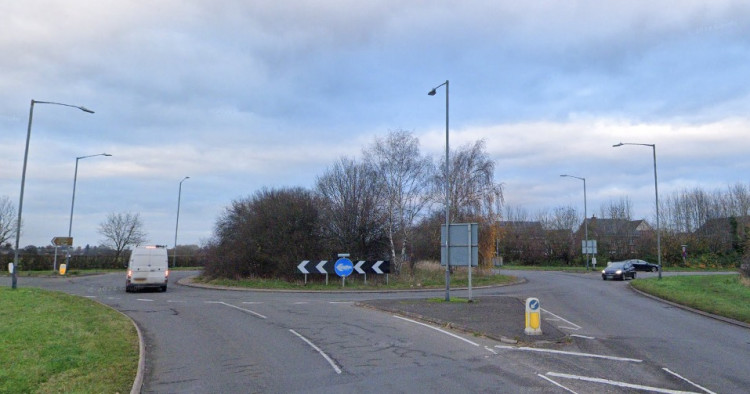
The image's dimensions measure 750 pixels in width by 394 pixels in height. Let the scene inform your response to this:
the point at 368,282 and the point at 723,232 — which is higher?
the point at 723,232

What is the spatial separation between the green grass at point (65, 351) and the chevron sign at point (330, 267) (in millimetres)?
15647

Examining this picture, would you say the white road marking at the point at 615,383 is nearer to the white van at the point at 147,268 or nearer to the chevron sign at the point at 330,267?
the white van at the point at 147,268

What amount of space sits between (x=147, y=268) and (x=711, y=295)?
1059 inches

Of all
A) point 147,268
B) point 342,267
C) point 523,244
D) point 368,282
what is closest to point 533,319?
point 342,267

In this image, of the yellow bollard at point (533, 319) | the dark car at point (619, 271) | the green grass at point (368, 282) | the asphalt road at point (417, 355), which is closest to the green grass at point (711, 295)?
the asphalt road at point (417, 355)

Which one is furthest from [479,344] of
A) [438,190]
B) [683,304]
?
[438,190]

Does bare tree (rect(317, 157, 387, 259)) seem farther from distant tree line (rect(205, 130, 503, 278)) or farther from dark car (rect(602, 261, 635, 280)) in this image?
dark car (rect(602, 261, 635, 280))

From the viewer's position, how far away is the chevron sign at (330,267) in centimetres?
3169

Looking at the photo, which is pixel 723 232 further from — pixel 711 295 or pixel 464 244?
pixel 464 244

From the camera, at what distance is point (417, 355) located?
10492 millimetres

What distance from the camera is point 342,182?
37188mm

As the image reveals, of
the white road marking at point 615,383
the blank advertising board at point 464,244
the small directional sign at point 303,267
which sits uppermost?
the blank advertising board at point 464,244

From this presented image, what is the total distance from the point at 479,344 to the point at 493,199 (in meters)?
30.1

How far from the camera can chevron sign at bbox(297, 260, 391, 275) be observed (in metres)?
31.7
